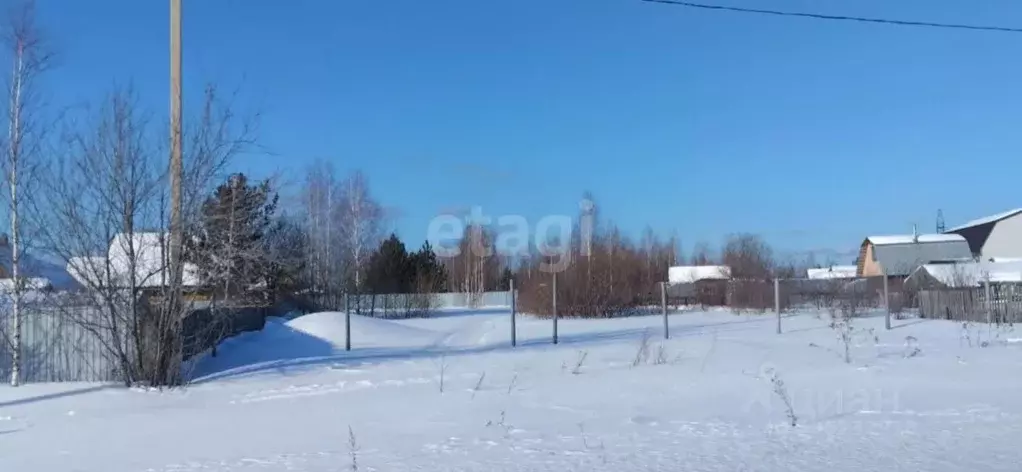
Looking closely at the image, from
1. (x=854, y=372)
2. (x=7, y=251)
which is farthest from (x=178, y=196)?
(x=854, y=372)

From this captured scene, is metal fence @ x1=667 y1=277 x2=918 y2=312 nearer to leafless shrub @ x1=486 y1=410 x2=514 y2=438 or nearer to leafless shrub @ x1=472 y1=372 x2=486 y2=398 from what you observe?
leafless shrub @ x1=472 y1=372 x2=486 y2=398


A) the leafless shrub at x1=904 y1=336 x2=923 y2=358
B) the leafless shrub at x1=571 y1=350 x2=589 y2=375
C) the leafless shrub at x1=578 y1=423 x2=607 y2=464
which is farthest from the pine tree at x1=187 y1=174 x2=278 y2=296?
the leafless shrub at x1=904 y1=336 x2=923 y2=358

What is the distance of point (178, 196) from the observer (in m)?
11.4

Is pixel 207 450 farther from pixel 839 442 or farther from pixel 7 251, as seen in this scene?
pixel 7 251

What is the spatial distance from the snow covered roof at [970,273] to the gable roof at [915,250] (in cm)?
1325

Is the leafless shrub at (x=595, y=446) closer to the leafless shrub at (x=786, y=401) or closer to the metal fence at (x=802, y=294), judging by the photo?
the leafless shrub at (x=786, y=401)

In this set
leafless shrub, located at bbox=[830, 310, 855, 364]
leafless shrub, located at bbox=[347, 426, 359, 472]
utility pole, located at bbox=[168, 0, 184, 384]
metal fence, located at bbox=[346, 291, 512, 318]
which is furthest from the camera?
metal fence, located at bbox=[346, 291, 512, 318]

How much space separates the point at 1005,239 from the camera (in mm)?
59906

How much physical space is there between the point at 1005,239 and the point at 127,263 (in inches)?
2489

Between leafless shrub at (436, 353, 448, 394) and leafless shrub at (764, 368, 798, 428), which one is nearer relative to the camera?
leafless shrub at (764, 368, 798, 428)

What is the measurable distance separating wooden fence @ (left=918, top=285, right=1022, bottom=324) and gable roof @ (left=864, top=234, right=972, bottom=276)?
1154 inches

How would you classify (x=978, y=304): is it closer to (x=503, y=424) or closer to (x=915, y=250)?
(x=503, y=424)

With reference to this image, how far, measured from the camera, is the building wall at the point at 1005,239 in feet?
195

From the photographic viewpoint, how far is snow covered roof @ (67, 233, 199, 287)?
1118 cm
